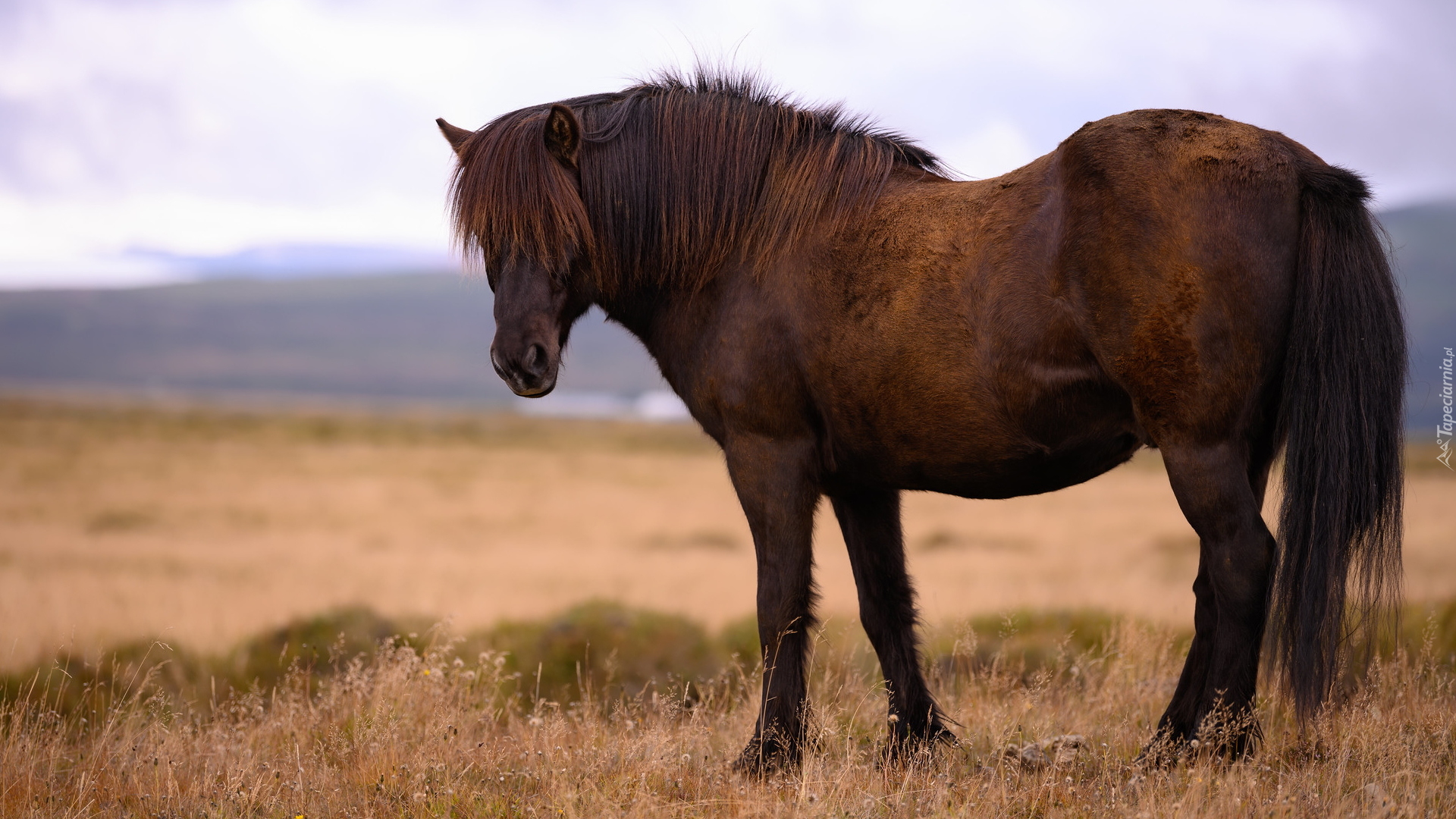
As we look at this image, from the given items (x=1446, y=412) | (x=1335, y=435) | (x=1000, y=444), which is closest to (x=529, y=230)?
(x=1000, y=444)

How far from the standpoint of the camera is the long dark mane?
4336 mm

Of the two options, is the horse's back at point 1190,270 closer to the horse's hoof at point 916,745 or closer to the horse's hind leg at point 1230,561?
the horse's hind leg at point 1230,561

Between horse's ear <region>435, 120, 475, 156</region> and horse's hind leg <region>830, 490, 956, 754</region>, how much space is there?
95.2 inches

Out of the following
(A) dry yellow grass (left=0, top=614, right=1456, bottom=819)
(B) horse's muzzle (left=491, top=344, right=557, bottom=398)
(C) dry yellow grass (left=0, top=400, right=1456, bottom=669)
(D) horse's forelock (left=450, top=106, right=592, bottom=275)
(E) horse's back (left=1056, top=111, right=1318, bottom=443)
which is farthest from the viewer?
(C) dry yellow grass (left=0, top=400, right=1456, bottom=669)

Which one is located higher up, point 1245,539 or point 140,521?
point 1245,539

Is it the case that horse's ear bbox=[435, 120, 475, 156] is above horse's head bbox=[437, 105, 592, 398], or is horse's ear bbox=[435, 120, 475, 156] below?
above

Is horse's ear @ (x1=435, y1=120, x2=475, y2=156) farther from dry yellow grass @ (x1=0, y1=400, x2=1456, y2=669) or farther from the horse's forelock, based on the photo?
dry yellow grass @ (x1=0, y1=400, x2=1456, y2=669)

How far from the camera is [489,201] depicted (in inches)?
171

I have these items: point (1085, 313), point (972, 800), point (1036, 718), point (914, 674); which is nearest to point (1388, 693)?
point (1036, 718)

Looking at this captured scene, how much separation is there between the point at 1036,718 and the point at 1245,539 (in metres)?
2.21

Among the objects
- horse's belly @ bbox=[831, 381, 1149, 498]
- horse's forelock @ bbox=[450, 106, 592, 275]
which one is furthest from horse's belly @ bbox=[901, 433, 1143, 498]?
horse's forelock @ bbox=[450, 106, 592, 275]

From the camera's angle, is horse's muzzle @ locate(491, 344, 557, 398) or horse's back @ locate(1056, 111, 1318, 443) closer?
horse's back @ locate(1056, 111, 1318, 443)

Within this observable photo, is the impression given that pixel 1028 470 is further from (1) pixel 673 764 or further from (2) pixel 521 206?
(2) pixel 521 206

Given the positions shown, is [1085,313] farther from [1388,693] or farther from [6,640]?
[6,640]
